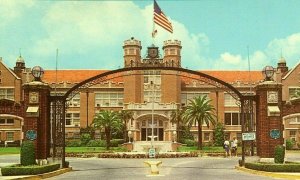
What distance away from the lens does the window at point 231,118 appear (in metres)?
74.6

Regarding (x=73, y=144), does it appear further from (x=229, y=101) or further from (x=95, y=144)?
(x=229, y=101)

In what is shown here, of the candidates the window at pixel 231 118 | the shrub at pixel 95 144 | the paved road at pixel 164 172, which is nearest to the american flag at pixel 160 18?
the paved road at pixel 164 172

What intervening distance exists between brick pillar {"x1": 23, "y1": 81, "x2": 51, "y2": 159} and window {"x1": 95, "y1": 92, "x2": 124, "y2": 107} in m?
48.2

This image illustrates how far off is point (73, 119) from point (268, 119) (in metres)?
51.3

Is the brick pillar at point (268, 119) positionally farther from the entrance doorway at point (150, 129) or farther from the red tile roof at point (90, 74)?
the red tile roof at point (90, 74)

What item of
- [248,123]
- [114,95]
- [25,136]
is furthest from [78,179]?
[114,95]

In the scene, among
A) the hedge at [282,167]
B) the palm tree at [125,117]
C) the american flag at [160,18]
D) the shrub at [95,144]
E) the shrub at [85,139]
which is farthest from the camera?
the shrub at [85,139]

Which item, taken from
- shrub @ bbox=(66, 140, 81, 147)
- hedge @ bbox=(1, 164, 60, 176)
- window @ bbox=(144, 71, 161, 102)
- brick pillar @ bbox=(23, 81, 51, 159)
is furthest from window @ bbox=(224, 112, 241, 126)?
hedge @ bbox=(1, 164, 60, 176)

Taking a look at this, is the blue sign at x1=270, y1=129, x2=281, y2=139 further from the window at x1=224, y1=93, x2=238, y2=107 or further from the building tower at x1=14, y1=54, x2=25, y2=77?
the building tower at x1=14, y1=54, x2=25, y2=77

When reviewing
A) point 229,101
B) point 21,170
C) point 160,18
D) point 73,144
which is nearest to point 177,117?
point 73,144

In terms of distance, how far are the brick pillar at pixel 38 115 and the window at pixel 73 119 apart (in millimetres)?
47963

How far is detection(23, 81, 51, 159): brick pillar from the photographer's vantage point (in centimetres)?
2616

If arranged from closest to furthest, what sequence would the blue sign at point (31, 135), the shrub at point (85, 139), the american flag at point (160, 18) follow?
the blue sign at point (31, 135), the american flag at point (160, 18), the shrub at point (85, 139)

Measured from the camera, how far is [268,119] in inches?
1073
